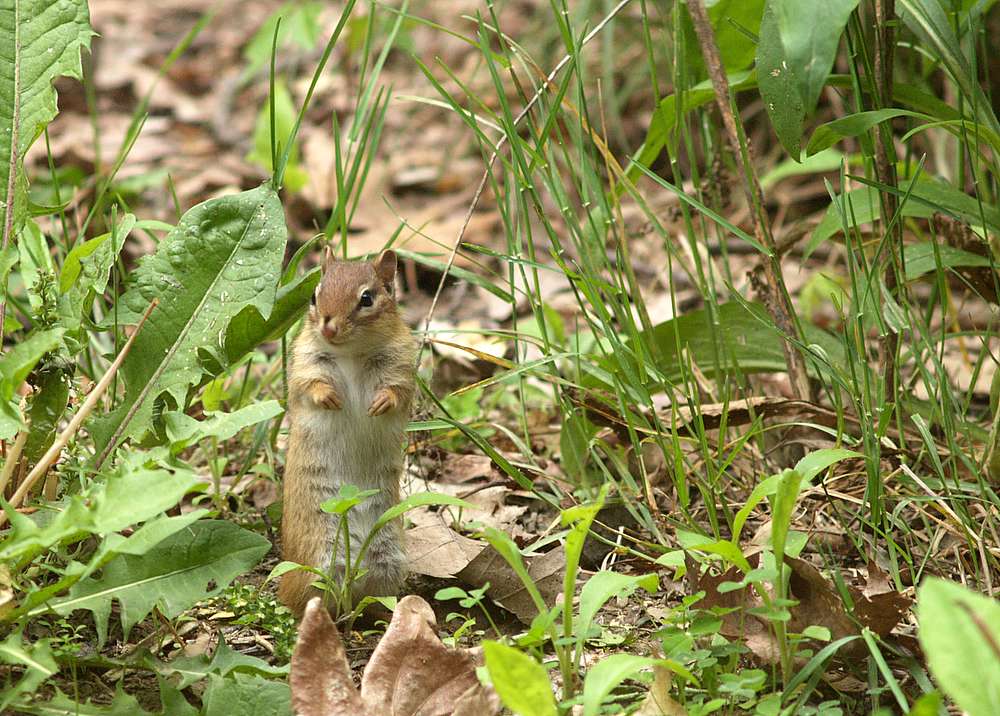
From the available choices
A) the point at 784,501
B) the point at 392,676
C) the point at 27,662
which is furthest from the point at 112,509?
the point at 784,501

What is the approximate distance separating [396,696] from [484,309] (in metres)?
3.48

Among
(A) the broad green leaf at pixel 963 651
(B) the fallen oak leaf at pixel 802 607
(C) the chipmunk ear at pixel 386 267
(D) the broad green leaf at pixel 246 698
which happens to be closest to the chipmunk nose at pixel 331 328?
(C) the chipmunk ear at pixel 386 267

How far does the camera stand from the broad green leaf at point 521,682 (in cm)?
220

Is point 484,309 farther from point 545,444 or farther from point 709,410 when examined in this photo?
point 709,410

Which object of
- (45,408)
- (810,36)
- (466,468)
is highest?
(810,36)

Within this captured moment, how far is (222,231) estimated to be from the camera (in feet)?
11.0

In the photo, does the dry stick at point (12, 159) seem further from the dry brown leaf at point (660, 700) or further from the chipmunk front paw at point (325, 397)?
the dry brown leaf at point (660, 700)

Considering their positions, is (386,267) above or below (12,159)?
below

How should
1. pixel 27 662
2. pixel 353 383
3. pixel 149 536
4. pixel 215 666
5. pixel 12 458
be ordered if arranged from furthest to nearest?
1. pixel 353 383
2. pixel 12 458
3. pixel 215 666
4. pixel 149 536
5. pixel 27 662

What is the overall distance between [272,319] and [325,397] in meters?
0.30

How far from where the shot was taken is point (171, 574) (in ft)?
9.05

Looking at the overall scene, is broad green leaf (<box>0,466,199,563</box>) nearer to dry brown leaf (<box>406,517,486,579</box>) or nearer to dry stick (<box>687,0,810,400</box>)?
dry brown leaf (<box>406,517,486,579</box>)

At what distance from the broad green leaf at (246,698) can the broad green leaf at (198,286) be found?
0.94m

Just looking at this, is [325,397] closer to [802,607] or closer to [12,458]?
[12,458]
